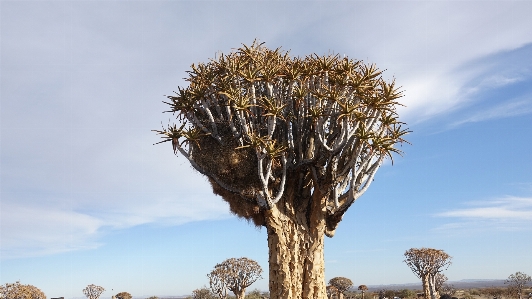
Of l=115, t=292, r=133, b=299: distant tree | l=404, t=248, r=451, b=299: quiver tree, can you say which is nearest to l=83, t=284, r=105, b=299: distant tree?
l=115, t=292, r=133, b=299: distant tree

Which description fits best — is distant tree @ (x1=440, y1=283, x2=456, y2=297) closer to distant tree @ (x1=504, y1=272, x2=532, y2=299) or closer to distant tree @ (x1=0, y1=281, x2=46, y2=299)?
distant tree @ (x1=504, y1=272, x2=532, y2=299)

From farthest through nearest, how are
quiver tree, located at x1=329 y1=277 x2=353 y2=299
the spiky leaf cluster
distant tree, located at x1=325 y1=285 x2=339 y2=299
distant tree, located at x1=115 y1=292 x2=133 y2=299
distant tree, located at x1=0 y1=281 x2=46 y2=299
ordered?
1. distant tree, located at x1=115 y1=292 x2=133 y2=299
2. quiver tree, located at x1=329 y1=277 x2=353 y2=299
3. distant tree, located at x1=325 y1=285 x2=339 y2=299
4. distant tree, located at x1=0 y1=281 x2=46 y2=299
5. the spiky leaf cluster

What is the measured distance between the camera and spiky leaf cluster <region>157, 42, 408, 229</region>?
38.2 ft

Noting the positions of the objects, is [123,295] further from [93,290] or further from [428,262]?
[428,262]

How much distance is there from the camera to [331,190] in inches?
498

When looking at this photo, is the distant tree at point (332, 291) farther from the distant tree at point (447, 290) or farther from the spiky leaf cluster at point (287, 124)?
the spiky leaf cluster at point (287, 124)

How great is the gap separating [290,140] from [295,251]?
2936 mm

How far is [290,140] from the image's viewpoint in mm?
12273

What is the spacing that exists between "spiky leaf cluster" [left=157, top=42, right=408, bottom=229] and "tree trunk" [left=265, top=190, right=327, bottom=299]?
0.52 meters

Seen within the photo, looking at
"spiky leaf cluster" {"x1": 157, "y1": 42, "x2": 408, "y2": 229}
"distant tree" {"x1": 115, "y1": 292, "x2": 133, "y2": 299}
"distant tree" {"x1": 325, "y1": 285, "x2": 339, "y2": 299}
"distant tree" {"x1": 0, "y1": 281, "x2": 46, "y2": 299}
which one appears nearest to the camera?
"spiky leaf cluster" {"x1": 157, "y1": 42, "x2": 408, "y2": 229}

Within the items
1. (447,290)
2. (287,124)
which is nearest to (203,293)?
(447,290)

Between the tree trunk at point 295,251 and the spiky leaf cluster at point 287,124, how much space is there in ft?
1.70

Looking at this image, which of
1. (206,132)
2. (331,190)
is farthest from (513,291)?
(206,132)

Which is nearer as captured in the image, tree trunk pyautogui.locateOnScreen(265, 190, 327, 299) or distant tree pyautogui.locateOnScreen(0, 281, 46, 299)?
tree trunk pyautogui.locateOnScreen(265, 190, 327, 299)
